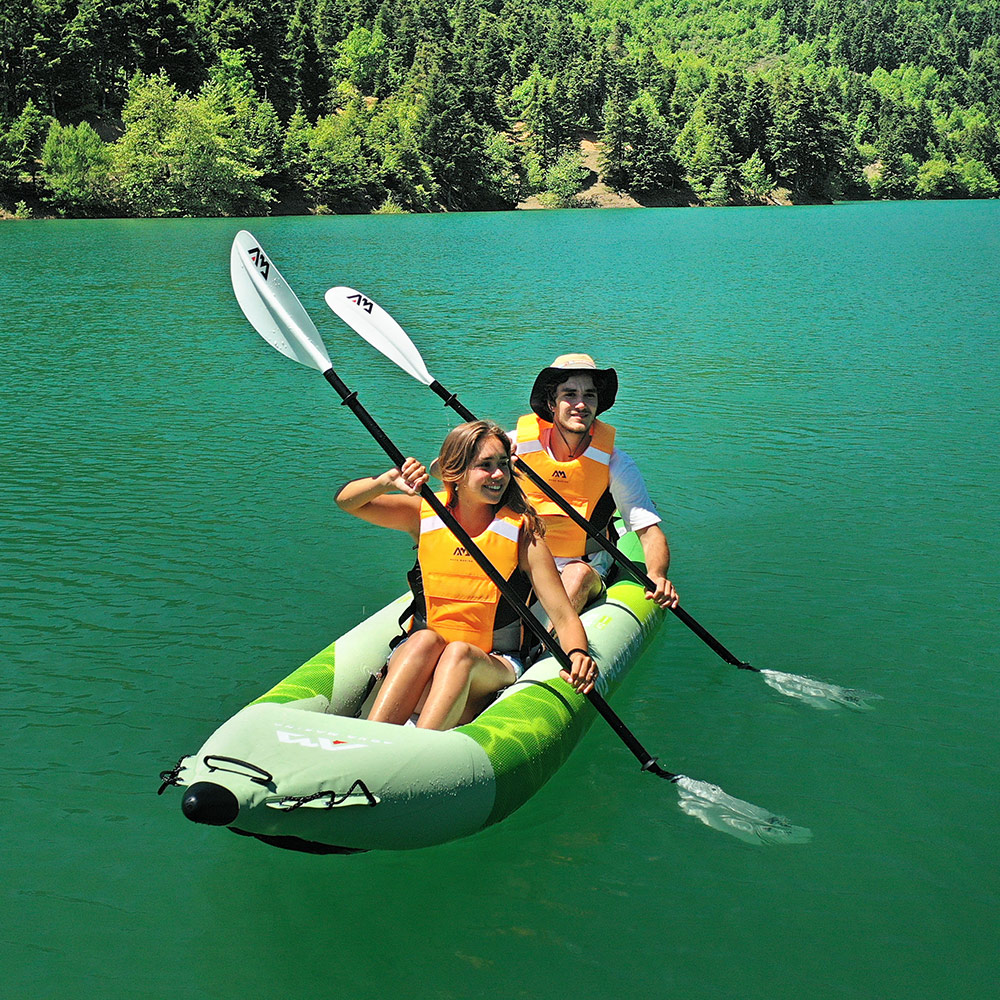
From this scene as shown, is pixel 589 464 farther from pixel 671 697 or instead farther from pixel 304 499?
pixel 304 499

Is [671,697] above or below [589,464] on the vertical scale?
below

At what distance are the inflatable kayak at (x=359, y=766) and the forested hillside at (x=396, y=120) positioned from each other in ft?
148

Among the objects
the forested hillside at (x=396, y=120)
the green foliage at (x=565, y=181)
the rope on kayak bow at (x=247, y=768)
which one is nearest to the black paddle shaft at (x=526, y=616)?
the rope on kayak bow at (x=247, y=768)

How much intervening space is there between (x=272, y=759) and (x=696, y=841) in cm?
169

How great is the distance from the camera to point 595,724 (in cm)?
466

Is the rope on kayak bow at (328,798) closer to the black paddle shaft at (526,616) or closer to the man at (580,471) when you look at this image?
the black paddle shaft at (526,616)

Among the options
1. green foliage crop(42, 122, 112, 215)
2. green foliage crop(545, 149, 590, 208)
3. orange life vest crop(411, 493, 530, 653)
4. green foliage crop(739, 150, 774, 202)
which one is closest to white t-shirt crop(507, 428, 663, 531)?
orange life vest crop(411, 493, 530, 653)

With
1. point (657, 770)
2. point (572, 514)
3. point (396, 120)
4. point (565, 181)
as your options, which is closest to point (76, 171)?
point (396, 120)

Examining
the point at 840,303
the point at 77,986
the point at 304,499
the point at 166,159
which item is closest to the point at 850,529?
the point at 304,499

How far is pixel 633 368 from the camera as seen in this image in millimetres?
12695

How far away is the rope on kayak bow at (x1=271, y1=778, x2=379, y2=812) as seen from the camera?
3.04 metres

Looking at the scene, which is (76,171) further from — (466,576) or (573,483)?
(466,576)

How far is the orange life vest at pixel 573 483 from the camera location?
522 centimetres

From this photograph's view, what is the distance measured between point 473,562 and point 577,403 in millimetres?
1306
